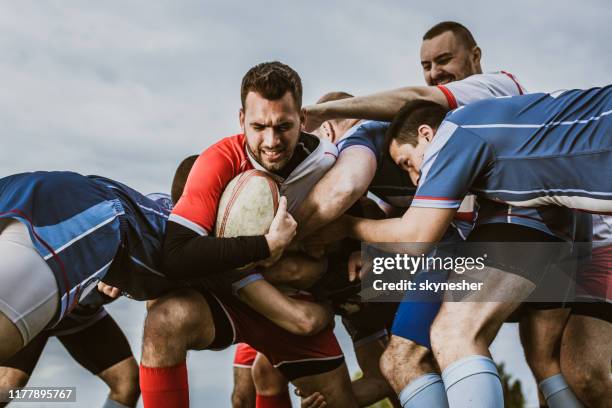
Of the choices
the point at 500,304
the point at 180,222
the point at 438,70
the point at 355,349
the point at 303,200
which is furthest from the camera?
the point at 438,70

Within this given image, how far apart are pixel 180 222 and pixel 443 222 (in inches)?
56.4

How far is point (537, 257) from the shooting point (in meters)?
3.68

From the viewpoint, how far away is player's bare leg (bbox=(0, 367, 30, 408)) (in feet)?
18.8

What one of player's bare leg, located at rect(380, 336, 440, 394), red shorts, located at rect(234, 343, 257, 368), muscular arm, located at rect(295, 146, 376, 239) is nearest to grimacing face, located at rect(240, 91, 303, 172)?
muscular arm, located at rect(295, 146, 376, 239)

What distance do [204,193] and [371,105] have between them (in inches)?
61.6

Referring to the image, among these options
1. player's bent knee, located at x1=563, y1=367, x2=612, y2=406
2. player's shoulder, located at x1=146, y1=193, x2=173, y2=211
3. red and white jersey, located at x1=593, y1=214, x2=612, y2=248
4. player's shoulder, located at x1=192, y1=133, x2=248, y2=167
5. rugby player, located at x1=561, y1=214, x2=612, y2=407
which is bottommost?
player's bent knee, located at x1=563, y1=367, x2=612, y2=406

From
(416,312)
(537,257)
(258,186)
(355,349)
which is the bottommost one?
(355,349)

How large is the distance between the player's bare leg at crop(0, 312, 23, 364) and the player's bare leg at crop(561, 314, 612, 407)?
3404 mm

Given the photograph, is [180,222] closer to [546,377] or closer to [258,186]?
[258,186]

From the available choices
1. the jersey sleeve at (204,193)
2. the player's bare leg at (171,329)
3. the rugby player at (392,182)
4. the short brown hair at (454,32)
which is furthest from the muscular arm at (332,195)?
the short brown hair at (454,32)

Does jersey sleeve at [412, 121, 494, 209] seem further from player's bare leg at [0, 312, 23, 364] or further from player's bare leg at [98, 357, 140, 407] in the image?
player's bare leg at [98, 357, 140, 407]

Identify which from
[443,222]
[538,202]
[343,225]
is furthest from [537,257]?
[343,225]

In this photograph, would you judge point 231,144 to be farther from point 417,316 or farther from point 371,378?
point 371,378

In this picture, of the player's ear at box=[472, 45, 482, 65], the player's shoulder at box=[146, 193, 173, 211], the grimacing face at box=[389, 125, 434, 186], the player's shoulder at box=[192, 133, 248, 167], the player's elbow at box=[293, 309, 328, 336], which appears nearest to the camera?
the player's shoulder at box=[192, 133, 248, 167]
